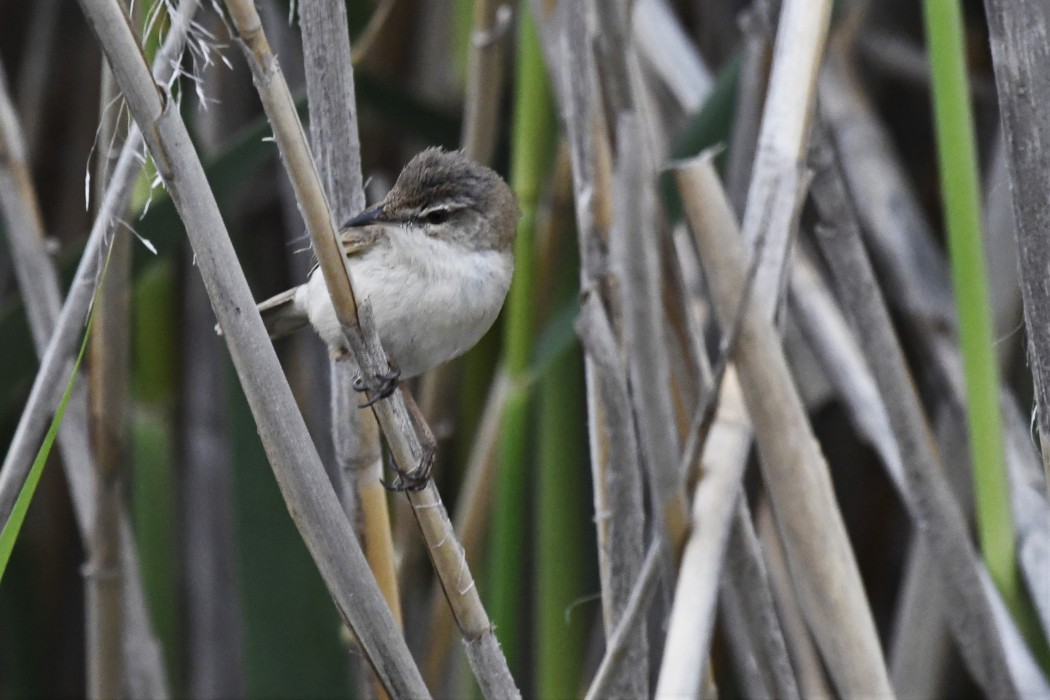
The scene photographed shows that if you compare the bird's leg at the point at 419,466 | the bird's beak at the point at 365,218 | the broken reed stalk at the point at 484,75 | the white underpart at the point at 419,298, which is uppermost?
the broken reed stalk at the point at 484,75

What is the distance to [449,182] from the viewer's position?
131 centimetres

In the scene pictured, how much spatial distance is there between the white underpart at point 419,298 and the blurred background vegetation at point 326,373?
0.83ft

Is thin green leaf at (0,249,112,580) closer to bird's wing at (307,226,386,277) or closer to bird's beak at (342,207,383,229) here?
bird's beak at (342,207,383,229)

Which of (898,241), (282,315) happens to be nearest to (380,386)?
(282,315)

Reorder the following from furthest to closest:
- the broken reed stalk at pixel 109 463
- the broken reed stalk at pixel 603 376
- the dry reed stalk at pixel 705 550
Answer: the broken reed stalk at pixel 109 463, the broken reed stalk at pixel 603 376, the dry reed stalk at pixel 705 550

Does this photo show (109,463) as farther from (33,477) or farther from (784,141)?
(784,141)

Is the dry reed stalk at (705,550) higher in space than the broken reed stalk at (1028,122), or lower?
lower

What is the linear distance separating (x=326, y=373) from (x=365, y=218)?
77 centimetres

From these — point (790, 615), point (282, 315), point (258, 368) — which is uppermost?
point (282, 315)

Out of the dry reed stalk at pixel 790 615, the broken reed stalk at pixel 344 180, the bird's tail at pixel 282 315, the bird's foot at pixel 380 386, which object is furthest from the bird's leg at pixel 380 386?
the dry reed stalk at pixel 790 615

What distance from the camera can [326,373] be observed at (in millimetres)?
1921

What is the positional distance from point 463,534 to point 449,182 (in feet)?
2.08

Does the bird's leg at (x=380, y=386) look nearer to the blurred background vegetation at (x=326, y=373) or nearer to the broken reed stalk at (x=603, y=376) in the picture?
the broken reed stalk at (x=603, y=376)

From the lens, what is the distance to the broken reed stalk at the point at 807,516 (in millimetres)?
1132
